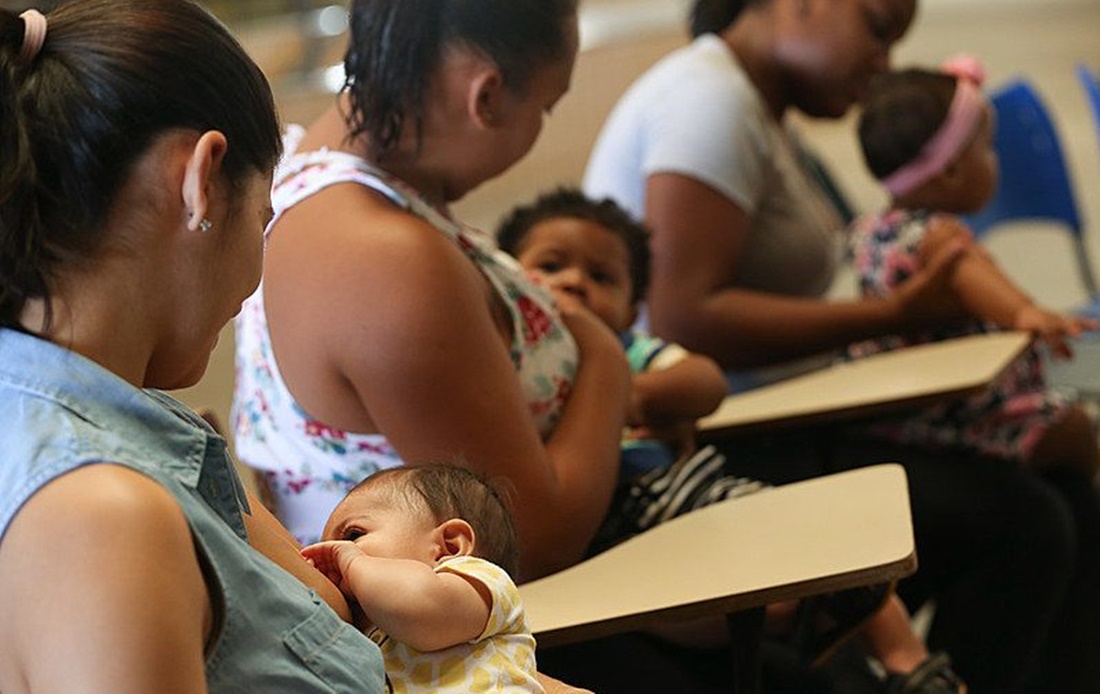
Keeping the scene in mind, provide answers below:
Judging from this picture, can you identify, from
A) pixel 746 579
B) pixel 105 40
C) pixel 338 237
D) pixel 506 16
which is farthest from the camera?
pixel 506 16

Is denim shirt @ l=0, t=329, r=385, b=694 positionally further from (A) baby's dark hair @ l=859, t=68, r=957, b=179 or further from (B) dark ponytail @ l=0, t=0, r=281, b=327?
(A) baby's dark hair @ l=859, t=68, r=957, b=179

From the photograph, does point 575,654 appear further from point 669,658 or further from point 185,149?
point 185,149

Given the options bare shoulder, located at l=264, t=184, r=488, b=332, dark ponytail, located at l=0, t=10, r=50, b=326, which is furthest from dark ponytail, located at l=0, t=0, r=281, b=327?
bare shoulder, located at l=264, t=184, r=488, b=332

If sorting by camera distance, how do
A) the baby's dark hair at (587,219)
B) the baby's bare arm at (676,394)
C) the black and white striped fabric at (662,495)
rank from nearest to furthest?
the black and white striped fabric at (662,495)
the baby's bare arm at (676,394)
the baby's dark hair at (587,219)

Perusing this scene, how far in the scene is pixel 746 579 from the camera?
62.4 inches

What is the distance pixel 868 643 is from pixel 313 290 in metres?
0.99

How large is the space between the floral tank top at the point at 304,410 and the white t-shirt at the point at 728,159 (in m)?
0.78

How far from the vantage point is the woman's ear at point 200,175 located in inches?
42.0

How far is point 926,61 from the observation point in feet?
28.9

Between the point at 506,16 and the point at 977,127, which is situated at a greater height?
the point at 506,16

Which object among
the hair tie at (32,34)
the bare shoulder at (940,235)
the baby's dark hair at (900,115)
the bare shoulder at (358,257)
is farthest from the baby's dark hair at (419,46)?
the baby's dark hair at (900,115)

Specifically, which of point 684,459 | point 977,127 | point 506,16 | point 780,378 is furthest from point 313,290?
point 977,127

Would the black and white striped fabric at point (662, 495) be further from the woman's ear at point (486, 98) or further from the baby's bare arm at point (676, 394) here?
the woman's ear at point (486, 98)

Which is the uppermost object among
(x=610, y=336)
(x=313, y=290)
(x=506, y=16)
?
(x=506, y=16)
